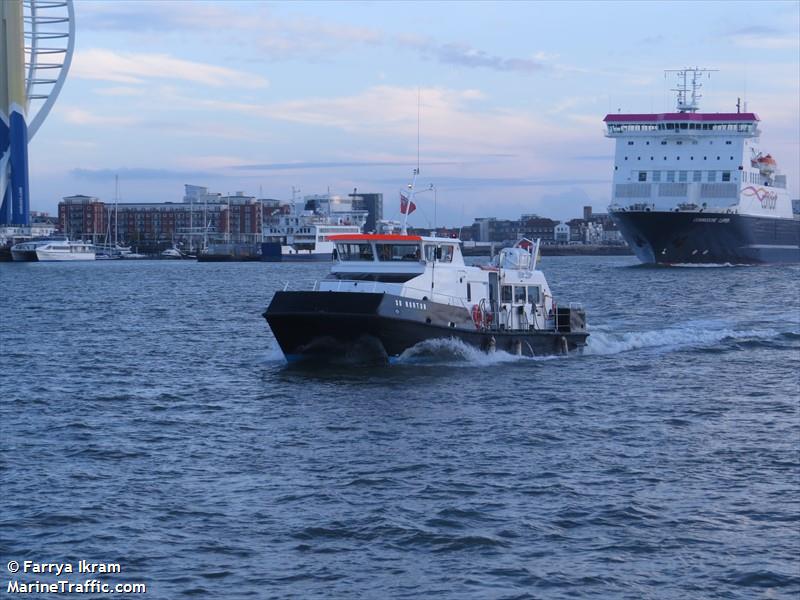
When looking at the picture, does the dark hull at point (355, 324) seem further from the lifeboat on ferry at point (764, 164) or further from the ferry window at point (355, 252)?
the lifeboat on ferry at point (764, 164)

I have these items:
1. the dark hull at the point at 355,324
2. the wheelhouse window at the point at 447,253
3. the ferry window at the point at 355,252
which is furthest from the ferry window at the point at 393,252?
the dark hull at the point at 355,324

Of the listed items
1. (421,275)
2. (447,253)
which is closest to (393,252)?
(421,275)

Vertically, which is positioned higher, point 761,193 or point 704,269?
point 761,193

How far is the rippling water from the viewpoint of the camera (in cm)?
1370

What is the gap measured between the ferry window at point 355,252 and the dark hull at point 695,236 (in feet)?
219

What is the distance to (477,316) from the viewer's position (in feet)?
102

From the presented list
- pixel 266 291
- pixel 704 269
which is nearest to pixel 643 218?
pixel 704 269

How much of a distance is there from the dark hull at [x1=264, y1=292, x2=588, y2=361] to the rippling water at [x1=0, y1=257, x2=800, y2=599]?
1.77ft

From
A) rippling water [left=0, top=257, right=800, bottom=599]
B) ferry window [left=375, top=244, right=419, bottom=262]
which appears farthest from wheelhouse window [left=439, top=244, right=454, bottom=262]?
rippling water [left=0, top=257, right=800, bottom=599]

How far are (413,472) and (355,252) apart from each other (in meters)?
13.1

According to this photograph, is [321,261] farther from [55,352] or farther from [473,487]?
[473,487]

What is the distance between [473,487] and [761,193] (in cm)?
9325

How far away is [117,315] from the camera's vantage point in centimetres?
5306

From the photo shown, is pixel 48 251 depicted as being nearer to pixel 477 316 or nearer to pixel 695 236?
pixel 695 236
